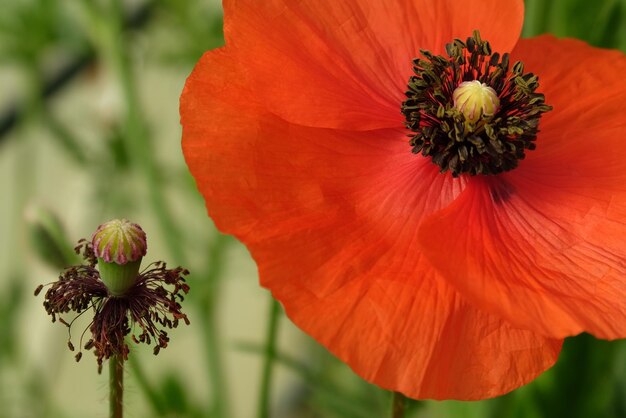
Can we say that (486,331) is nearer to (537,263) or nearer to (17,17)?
(537,263)

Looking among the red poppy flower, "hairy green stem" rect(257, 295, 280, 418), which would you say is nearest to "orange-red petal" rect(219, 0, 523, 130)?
the red poppy flower

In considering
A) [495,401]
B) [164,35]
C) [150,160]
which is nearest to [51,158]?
[164,35]

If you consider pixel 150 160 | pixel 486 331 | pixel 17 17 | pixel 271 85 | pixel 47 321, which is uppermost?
pixel 17 17

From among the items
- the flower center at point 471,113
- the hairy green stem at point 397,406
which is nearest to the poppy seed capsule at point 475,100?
the flower center at point 471,113

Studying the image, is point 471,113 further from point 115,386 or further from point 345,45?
point 115,386

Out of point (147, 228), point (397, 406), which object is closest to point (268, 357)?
point (397, 406)

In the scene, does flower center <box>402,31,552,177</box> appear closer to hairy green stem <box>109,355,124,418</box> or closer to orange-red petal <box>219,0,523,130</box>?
orange-red petal <box>219,0,523,130</box>

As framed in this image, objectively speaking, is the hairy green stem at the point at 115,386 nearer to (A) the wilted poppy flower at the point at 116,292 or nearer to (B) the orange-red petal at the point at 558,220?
(A) the wilted poppy flower at the point at 116,292
